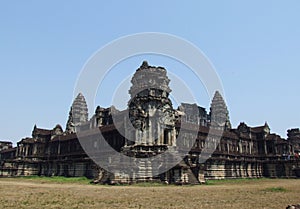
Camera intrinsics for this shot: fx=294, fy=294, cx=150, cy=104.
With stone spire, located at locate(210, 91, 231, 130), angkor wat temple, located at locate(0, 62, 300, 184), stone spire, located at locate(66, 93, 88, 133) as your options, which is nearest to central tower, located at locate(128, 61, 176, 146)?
angkor wat temple, located at locate(0, 62, 300, 184)

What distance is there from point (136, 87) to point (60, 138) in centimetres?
3709

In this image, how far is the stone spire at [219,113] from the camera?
359 feet

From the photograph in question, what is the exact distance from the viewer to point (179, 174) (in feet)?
149

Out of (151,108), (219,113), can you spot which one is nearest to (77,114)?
(219,113)

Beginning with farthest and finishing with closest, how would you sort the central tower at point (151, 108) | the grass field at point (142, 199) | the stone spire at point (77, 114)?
the stone spire at point (77, 114) < the central tower at point (151, 108) < the grass field at point (142, 199)

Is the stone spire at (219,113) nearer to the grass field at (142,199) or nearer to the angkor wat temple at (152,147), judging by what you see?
the angkor wat temple at (152,147)

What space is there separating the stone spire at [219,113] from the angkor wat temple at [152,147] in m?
0.43

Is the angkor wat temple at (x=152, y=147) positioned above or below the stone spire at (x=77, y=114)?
below

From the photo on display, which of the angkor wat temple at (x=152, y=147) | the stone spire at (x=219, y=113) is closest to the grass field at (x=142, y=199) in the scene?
the angkor wat temple at (x=152, y=147)

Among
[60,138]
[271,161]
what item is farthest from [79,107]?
[271,161]

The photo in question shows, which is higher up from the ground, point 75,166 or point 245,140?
point 245,140

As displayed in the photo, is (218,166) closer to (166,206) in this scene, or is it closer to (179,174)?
(179,174)

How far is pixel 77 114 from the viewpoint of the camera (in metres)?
112

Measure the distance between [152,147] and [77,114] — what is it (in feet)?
216
